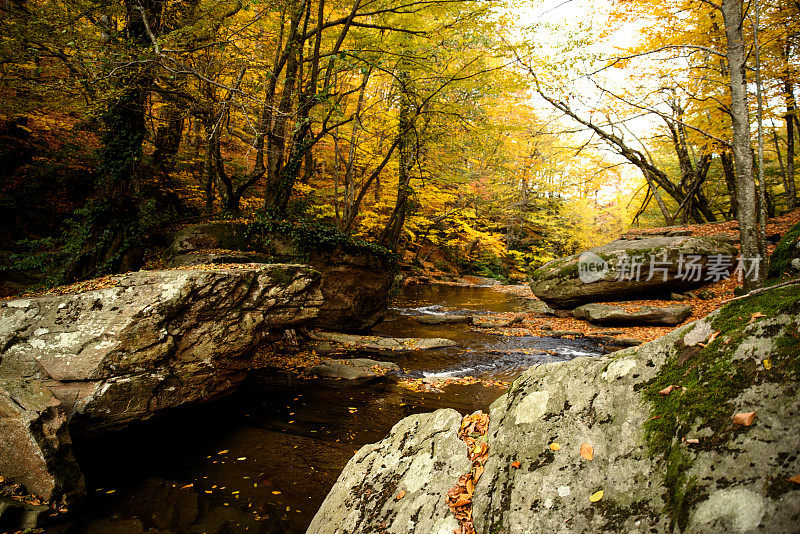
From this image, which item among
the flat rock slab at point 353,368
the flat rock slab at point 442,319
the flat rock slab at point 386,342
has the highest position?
the flat rock slab at point 442,319

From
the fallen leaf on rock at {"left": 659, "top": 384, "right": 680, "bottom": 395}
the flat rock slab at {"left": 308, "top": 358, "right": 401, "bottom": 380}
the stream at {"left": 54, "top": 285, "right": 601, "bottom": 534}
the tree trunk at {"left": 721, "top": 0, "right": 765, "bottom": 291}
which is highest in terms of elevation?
the tree trunk at {"left": 721, "top": 0, "right": 765, "bottom": 291}

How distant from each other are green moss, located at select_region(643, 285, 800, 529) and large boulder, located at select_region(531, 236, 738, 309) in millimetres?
10118

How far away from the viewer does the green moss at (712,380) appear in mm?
1344

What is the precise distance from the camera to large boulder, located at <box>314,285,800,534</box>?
1.17 metres

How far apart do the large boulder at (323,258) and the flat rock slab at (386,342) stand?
68 cm

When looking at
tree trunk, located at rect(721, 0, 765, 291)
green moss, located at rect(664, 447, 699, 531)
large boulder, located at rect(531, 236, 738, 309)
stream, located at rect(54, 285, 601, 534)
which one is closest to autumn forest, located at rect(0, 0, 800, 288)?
tree trunk, located at rect(721, 0, 765, 291)

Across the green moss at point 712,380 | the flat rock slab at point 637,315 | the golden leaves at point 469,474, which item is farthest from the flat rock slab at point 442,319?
the green moss at point 712,380

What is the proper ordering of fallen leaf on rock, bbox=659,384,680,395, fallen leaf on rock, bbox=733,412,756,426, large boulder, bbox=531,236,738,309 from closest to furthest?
fallen leaf on rock, bbox=733,412,756,426 → fallen leaf on rock, bbox=659,384,680,395 → large boulder, bbox=531,236,738,309

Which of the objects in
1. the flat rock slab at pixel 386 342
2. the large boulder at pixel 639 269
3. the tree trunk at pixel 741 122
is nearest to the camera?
the tree trunk at pixel 741 122

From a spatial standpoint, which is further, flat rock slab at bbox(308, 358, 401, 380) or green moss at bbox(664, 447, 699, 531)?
flat rock slab at bbox(308, 358, 401, 380)

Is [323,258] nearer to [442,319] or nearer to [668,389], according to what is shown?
[442,319]

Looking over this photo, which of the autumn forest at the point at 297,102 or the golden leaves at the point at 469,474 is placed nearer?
the golden leaves at the point at 469,474

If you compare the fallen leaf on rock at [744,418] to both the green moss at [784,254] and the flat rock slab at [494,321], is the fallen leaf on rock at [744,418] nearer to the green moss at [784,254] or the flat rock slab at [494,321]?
the green moss at [784,254]

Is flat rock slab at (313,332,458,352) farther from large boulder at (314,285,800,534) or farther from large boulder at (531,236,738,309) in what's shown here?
large boulder at (314,285,800,534)
